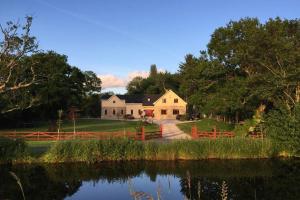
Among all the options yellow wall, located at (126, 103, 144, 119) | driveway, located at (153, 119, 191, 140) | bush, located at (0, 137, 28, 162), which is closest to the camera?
bush, located at (0, 137, 28, 162)

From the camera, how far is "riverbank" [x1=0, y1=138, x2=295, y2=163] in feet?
79.4

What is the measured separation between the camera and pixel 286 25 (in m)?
40.0

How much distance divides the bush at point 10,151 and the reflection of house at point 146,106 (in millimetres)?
57631

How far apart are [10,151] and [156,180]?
33.8 feet

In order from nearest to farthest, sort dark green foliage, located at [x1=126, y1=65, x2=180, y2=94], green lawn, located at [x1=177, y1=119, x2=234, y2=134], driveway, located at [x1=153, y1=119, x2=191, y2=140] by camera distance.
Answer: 1. driveway, located at [x1=153, y1=119, x2=191, y2=140]
2. green lawn, located at [x1=177, y1=119, x2=234, y2=134]
3. dark green foliage, located at [x1=126, y1=65, x2=180, y2=94]

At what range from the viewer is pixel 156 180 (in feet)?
64.1

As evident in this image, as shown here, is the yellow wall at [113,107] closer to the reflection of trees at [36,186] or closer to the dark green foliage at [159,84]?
the dark green foliage at [159,84]

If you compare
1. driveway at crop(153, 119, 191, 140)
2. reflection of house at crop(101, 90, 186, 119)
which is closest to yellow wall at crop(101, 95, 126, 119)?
reflection of house at crop(101, 90, 186, 119)

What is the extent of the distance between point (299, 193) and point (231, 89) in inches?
922

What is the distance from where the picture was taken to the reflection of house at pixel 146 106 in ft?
278

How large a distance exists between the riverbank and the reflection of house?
5554 centimetres

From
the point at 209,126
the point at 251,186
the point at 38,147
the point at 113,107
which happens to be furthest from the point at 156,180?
the point at 113,107

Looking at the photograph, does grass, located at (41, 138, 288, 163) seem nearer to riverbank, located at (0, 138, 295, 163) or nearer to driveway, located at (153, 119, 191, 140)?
riverbank, located at (0, 138, 295, 163)

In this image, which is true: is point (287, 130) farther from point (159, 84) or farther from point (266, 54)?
point (159, 84)
